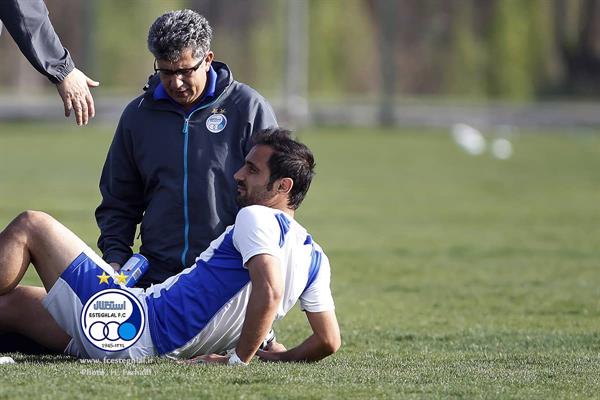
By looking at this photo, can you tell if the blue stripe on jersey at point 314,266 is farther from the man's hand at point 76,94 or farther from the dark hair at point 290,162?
the man's hand at point 76,94

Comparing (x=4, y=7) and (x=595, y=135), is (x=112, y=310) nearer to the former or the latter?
(x=4, y=7)

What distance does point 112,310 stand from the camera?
242 inches

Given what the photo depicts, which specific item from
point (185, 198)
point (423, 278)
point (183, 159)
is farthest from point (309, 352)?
point (423, 278)

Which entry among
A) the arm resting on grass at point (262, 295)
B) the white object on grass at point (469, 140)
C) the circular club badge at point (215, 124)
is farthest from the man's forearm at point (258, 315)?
the white object on grass at point (469, 140)

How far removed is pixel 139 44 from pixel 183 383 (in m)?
42.2

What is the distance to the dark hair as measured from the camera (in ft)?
20.1

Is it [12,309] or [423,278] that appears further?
[423,278]

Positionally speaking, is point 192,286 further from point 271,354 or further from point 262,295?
point 271,354

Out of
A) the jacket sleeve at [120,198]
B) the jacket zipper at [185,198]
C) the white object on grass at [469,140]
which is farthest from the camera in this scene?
the white object on grass at [469,140]

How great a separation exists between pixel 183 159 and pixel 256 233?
1.34 m

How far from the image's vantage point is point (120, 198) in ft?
24.0

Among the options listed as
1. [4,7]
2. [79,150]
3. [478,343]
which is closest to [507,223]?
[478,343]

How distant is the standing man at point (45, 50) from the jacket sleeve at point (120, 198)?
0.75m

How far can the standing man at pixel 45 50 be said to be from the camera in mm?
6207
